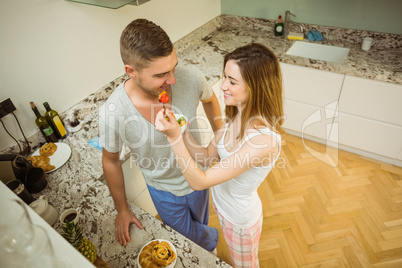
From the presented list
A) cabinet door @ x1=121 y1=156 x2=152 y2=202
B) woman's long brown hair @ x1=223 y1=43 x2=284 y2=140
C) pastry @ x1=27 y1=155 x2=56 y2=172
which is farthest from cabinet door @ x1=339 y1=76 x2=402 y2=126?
pastry @ x1=27 y1=155 x2=56 y2=172

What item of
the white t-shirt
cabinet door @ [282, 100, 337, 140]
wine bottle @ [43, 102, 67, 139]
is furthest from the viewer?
cabinet door @ [282, 100, 337, 140]

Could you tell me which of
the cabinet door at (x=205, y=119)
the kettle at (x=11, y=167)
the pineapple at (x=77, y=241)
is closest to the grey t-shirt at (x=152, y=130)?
the pineapple at (x=77, y=241)

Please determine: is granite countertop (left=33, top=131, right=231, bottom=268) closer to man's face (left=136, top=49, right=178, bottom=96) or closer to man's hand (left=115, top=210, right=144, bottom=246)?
man's hand (left=115, top=210, right=144, bottom=246)

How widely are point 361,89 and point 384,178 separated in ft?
2.78

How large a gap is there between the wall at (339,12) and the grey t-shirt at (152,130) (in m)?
1.77

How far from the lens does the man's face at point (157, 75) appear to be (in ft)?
3.53

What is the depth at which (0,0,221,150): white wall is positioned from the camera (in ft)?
4.82

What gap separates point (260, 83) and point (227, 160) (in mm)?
332

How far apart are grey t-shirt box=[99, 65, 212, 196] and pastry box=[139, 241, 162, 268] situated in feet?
1.24

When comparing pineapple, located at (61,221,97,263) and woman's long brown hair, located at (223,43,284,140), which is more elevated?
woman's long brown hair, located at (223,43,284,140)

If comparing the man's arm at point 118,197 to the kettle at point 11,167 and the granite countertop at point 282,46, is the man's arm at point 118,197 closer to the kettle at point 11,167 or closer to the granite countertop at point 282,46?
the kettle at point 11,167

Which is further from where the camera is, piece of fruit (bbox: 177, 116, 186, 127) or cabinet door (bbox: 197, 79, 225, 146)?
cabinet door (bbox: 197, 79, 225, 146)

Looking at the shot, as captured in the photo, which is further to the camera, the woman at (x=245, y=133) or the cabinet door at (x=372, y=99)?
the cabinet door at (x=372, y=99)

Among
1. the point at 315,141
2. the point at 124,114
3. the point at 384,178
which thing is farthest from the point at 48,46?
the point at 384,178
